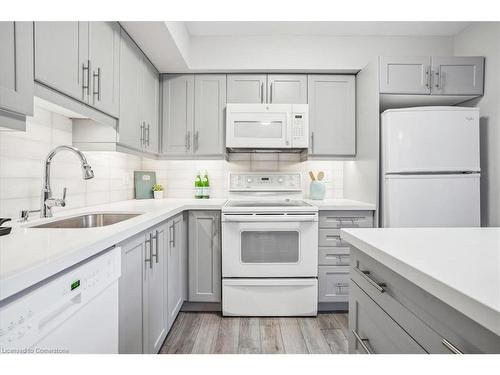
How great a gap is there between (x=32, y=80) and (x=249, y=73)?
2.00 meters

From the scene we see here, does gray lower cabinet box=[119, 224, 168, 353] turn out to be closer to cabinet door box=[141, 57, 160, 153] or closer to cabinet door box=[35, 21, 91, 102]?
cabinet door box=[35, 21, 91, 102]

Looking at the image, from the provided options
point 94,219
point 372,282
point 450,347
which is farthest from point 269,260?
point 450,347

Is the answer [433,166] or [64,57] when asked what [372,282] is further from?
[433,166]

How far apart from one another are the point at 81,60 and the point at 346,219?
7.00ft

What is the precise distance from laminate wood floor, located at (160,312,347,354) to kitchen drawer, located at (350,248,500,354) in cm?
114

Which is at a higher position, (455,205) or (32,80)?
(32,80)

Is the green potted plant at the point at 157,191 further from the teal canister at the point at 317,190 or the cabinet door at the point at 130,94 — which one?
the teal canister at the point at 317,190

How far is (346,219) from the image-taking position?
237cm

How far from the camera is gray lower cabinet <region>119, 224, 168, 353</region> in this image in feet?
4.08

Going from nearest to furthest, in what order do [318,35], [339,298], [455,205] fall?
1. [455,205]
2. [339,298]
3. [318,35]

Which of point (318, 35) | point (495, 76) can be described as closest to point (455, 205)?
point (495, 76)
